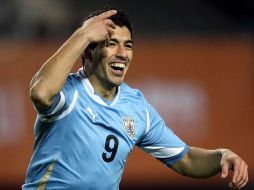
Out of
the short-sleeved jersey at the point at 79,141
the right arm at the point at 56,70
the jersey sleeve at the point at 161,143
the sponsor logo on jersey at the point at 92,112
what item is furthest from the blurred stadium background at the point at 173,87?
the right arm at the point at 56,70

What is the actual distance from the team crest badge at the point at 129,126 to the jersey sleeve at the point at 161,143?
7.8 inches

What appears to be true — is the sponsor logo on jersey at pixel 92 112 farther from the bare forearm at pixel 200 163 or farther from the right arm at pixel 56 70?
the bare forearm at pixel 200 163

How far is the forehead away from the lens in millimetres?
3941

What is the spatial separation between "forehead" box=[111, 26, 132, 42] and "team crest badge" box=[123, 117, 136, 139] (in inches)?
16.4

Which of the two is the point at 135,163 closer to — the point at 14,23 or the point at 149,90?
the point at 149,90

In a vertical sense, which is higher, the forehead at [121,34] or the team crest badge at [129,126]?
the forehead at [121,34]

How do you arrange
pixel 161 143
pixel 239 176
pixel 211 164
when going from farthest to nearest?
pixel 161 143, pixel 211 164, pixel 239 176

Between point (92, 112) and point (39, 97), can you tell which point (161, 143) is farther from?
point (39, 97)

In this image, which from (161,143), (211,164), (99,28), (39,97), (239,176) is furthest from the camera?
(161,143)

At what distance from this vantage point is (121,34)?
3971mm

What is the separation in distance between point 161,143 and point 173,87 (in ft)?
8.76

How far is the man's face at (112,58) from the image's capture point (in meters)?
3.93

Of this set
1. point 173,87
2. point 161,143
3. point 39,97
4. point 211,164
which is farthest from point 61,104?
point 173,87

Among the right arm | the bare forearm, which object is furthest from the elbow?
the bare forearm
